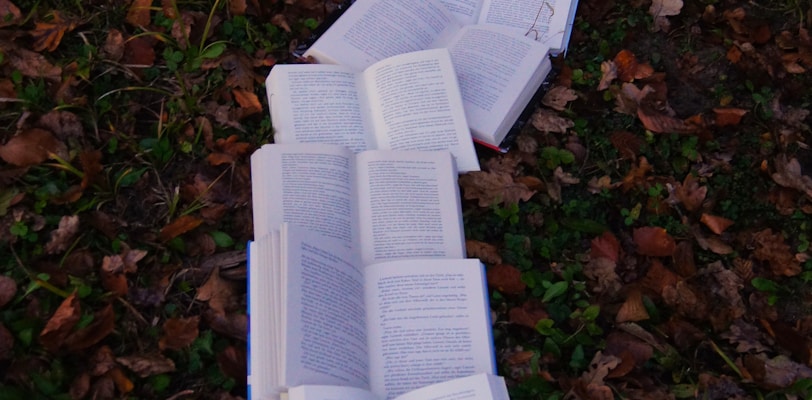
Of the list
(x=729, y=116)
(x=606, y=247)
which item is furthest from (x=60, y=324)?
(x=729, y=116)

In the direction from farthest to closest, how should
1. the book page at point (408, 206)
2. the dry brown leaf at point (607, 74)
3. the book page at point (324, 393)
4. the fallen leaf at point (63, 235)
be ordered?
1. the dry brown leaf at point (607, 74)
2. the book page at point (408, 206)
3. the fallen leaf at point (63, 235)
4. the book page at point (324, 393)

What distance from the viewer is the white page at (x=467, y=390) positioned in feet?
5.62

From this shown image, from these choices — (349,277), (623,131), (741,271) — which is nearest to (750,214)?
(741,271)

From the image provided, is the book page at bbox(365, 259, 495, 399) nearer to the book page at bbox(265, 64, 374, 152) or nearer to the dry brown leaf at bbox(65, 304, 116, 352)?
the book page at bbox(265, 64, 374, 152)

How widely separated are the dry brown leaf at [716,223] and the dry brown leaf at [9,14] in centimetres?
222

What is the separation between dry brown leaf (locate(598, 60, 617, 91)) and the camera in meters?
2.55

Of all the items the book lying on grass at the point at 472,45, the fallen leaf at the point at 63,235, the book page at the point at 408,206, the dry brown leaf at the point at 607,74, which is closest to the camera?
the fallen leaf at the point at 63,235

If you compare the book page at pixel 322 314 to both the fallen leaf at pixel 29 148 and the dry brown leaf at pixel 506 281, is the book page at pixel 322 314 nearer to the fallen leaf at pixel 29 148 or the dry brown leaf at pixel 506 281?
the dry brown leaf at pixel 506 281

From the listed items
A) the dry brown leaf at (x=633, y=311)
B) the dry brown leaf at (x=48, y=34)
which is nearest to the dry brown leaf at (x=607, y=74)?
the dry brown leaf at (x=633, y=311)

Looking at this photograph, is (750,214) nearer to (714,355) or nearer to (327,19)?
(714,355)

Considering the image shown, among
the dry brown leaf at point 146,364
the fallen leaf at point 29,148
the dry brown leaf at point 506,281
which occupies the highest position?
the fallen leaf at point 29,148

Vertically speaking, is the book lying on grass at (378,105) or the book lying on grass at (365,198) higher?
the book lying on grass at (378,105)

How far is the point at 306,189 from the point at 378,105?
1.40 feet

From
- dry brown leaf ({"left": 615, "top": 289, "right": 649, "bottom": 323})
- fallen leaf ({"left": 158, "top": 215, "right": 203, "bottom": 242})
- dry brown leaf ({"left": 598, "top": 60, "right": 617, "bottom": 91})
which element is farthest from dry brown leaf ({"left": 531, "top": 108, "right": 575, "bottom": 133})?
fallen leaf ({"left": 158, "top": 215, "right": 203, "bottom": 242})
